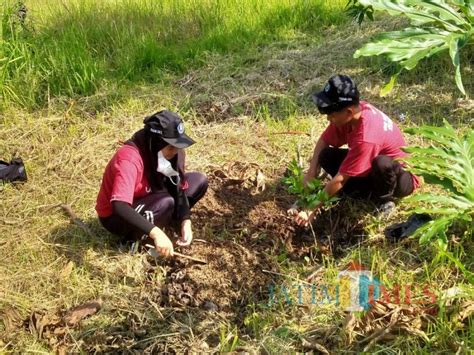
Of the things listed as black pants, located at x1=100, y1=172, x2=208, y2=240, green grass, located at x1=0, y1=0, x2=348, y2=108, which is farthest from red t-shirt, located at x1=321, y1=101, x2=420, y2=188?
green grass, located at x1=0, y1=0, x2=348, y2=108

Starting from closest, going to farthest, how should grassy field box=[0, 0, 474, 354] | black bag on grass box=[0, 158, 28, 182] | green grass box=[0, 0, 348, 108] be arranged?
grassy field box=[0, 0, 474, 354], black bag on grass box=[0, 158, 28, 182], green grass box=[0, 0, 348, 108]

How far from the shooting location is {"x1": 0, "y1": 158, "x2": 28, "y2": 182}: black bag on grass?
12.9 ft

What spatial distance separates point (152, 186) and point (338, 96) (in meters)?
1.19

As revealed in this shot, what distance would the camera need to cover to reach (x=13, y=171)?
396 centimetres

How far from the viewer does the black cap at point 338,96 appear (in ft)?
9.48

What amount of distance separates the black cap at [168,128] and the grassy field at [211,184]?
66 centimetres

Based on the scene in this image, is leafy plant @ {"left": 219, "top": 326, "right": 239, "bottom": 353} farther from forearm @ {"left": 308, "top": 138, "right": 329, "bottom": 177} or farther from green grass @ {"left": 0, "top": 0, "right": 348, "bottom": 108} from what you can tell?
green grass @ {"left": 0, "top": 0, "right": 348, "bottom": 108}

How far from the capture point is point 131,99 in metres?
4.88

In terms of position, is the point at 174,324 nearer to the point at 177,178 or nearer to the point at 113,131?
the point at 177,178

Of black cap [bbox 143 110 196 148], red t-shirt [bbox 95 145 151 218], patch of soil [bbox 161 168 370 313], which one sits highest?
black cap [bbox 143 110 196 148]

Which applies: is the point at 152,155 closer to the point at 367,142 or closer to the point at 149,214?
the point at 149,214

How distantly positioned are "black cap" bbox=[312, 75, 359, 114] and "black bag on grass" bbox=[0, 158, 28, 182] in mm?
2290

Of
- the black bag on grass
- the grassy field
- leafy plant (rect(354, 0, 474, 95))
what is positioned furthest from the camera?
the black bag on grass

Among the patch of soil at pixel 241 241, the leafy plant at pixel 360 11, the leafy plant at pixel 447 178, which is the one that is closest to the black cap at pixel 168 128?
the patch of soil at pixel 241 241
